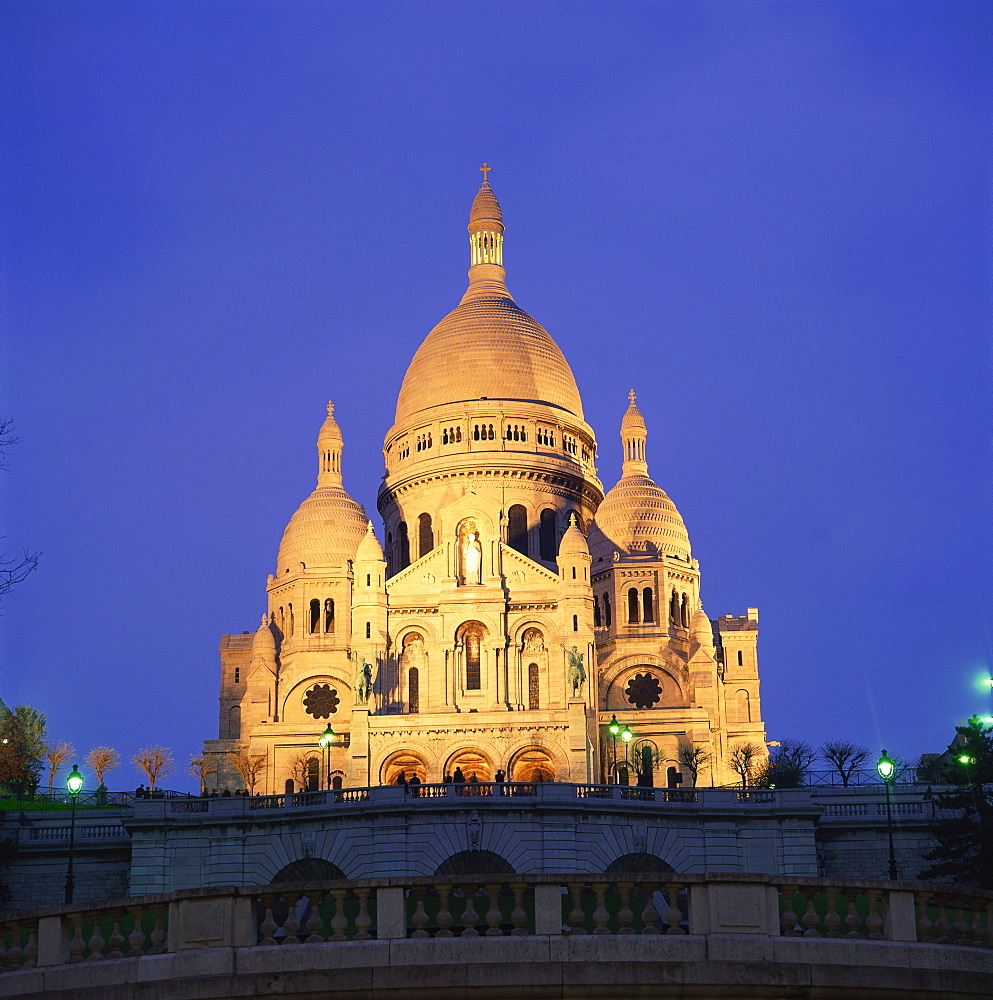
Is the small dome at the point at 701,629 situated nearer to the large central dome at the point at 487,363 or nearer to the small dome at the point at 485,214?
the large central dome at the point at 487,363

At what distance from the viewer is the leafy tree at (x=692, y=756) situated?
261ft

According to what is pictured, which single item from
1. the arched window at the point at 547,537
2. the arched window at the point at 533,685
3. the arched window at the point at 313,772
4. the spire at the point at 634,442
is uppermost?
the spire at the point at 634,442

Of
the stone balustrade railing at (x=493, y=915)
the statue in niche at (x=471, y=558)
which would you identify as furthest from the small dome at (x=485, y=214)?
the stone balustrade railing at (x=493, y=915)

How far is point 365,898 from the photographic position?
51.2 ft

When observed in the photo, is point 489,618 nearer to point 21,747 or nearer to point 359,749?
point 359,749

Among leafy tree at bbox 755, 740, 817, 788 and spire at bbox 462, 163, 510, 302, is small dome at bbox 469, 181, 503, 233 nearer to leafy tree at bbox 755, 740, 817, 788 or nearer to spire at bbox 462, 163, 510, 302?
spire at bbox 462, 163, 510, 302

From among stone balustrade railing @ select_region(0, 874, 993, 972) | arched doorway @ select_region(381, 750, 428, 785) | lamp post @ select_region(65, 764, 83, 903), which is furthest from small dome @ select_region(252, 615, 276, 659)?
stone balustrade railing @ select_region(0, 874, 993, 972)

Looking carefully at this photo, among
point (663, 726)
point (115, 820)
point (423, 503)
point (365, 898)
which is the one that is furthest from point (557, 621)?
point (365, 898)

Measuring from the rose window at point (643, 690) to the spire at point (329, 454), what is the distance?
79.9 ft

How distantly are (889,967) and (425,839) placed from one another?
3165 centimetres

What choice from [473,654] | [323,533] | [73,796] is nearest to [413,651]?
[473,654]

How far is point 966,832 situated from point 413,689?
48.0 m

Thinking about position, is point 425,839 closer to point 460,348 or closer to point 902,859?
point 902,859

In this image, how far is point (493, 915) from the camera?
15273 millimetres
